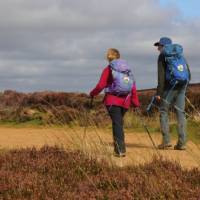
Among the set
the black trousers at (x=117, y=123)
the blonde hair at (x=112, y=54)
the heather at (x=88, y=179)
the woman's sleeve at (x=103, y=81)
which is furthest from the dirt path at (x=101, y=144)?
the blonde hair at (x=112, y=54)

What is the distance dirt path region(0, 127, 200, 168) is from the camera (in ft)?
33.5

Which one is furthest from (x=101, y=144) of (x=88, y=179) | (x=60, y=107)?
(x=60, y=107)

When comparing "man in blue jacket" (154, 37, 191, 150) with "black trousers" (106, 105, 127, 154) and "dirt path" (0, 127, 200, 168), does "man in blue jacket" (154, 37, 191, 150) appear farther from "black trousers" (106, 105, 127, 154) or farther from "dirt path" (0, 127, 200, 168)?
"black trousers" (106, 105, 127, 154)

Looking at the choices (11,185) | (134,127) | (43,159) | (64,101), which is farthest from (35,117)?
(11,185)

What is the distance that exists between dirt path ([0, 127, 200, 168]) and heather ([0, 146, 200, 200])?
40 centimetres

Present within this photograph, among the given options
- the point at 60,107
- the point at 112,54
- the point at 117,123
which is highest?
the point at 112,54

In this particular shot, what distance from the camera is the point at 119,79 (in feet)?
38.5

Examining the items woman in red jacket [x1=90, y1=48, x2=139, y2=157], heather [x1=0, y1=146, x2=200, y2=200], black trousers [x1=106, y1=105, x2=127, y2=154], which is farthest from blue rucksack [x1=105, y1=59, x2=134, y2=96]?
heather [x1=0, y1=146, x2=200, y2=200]

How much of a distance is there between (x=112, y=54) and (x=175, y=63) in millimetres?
1368

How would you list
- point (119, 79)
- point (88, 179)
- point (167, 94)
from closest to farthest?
point (88, 179) → point (119, 79) → point (167, 94)

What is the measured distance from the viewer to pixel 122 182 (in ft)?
25.3

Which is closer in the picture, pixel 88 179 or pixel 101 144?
pixel 88 179

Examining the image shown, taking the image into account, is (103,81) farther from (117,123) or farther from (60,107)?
(60,107)

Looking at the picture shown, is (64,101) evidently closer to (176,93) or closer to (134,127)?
(134,127)
